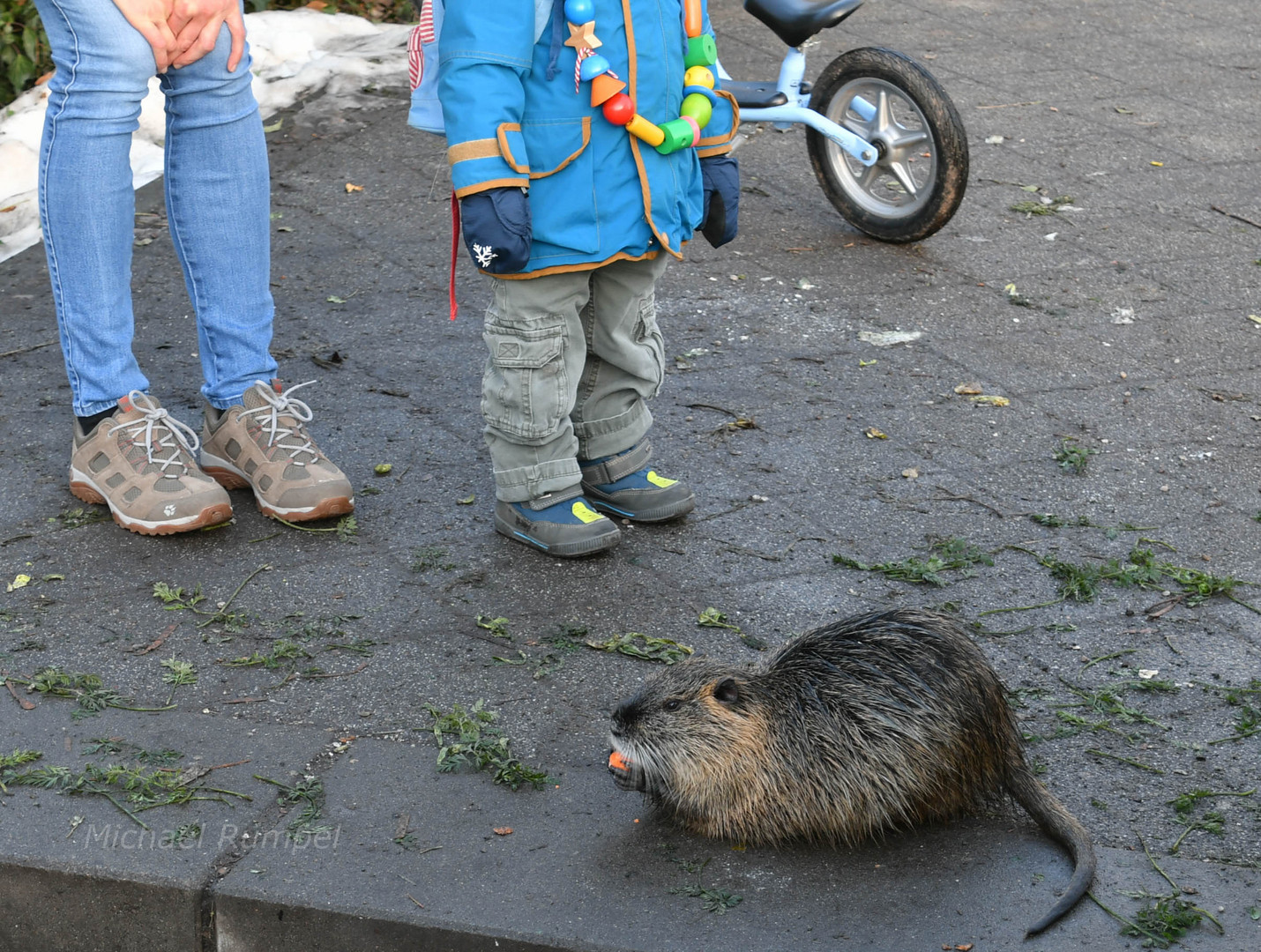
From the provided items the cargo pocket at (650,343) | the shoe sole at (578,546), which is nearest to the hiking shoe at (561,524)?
the shoe sole at (578,546)

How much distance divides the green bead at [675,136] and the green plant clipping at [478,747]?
4.22 ft

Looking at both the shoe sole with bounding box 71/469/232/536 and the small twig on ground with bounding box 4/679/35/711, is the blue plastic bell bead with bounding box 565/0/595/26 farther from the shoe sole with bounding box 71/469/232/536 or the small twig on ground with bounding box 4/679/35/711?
the small twig on ground with bounding box 4/679/35/711

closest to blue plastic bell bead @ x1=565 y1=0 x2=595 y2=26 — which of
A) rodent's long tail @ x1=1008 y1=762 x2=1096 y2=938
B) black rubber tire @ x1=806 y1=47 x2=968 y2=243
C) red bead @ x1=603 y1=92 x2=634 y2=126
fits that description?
red bead @ x1=603 y1=92 x2=634 y2=126

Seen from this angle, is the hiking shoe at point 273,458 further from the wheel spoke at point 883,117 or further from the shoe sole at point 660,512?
the wheel spoke at point 883,117

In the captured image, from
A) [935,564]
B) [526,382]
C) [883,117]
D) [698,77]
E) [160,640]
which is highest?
[698,77]

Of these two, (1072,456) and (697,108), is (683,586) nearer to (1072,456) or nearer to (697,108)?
(697,108)

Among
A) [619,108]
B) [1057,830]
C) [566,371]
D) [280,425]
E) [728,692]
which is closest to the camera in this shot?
[1057,830]

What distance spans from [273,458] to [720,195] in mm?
1274

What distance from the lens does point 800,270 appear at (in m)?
4.80

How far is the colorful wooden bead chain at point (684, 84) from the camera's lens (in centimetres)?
280

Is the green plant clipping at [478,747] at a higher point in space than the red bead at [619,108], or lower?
lower

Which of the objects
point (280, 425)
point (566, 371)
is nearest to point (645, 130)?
point (566, 371)

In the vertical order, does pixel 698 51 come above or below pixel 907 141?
above

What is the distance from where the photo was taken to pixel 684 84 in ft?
10.0
